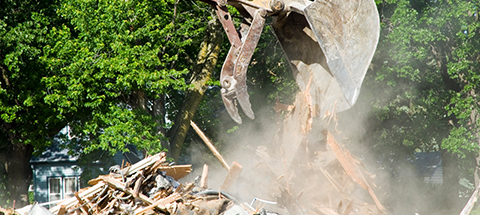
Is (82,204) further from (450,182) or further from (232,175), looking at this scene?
(450,182)

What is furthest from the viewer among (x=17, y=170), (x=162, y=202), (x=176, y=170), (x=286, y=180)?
(x=17, y=170)

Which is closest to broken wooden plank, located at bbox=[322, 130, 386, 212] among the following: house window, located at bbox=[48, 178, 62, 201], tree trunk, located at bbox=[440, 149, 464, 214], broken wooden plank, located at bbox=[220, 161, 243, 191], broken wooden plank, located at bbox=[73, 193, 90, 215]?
broken wooden plank, located at bbox=[220, 161, 243, 191]

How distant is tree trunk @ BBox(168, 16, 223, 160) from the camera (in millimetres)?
12422

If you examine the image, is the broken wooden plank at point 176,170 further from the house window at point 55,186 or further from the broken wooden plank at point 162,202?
the house window at point 55,186

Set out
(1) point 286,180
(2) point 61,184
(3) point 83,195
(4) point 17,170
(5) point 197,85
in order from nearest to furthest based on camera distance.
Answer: (3) point 83,195 < (1) point 286,180 < (5) point 197,85 < (4) point 17,170 < (2) point 61,184

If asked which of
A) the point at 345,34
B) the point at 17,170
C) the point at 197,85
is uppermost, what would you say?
the point at 345,34

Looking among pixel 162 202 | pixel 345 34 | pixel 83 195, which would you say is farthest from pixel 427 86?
pixel 83 195

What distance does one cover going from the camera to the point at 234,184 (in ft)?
22.2

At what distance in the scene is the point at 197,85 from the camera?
12523mm

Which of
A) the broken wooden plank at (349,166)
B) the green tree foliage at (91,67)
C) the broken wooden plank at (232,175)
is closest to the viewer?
the broken wooden plank at (232,175)

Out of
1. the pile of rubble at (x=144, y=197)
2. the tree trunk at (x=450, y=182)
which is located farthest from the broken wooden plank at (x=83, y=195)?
the tree trunk at (x=450, y=182)

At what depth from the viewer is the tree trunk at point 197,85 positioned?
489 inches

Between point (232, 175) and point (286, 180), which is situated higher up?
point (232, 175)

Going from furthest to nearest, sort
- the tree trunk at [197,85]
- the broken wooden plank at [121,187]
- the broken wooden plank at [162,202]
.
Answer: the tree trunk at [197,85]
the broken wooden plank at [121,187]
the broken wooden plank at [162,202]
